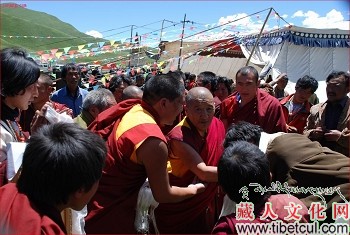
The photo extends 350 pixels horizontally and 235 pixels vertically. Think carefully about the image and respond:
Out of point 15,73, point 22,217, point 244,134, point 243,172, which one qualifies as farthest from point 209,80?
point 22,217

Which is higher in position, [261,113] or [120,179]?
[261,113]

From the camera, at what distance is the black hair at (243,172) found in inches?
64.2

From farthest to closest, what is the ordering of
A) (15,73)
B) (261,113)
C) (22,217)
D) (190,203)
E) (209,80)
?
(209,80) < (261,113) < (190,203) < (15,73) < (22,217)

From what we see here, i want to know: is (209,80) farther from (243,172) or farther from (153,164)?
(243,172)

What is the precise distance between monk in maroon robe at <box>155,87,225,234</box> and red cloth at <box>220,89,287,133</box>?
0.96 meters

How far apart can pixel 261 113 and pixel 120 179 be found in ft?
6.00

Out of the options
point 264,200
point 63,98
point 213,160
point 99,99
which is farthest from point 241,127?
point 63,98

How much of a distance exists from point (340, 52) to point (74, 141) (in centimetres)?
1149

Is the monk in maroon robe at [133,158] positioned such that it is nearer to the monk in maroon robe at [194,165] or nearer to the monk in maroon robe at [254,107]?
the monk in maroon robe at [194,165]

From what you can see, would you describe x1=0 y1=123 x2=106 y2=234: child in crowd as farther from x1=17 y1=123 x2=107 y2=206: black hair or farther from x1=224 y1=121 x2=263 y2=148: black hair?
x1=224 y1=121 x2=263 y2=148: black hair

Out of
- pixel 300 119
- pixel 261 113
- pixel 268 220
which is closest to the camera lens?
pixel 268 220

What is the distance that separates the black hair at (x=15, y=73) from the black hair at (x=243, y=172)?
1.06m

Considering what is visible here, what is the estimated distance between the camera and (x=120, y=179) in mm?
2170

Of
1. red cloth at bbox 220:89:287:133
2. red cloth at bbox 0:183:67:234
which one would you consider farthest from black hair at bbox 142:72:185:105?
red cloth at bbox 220:89:287:133
